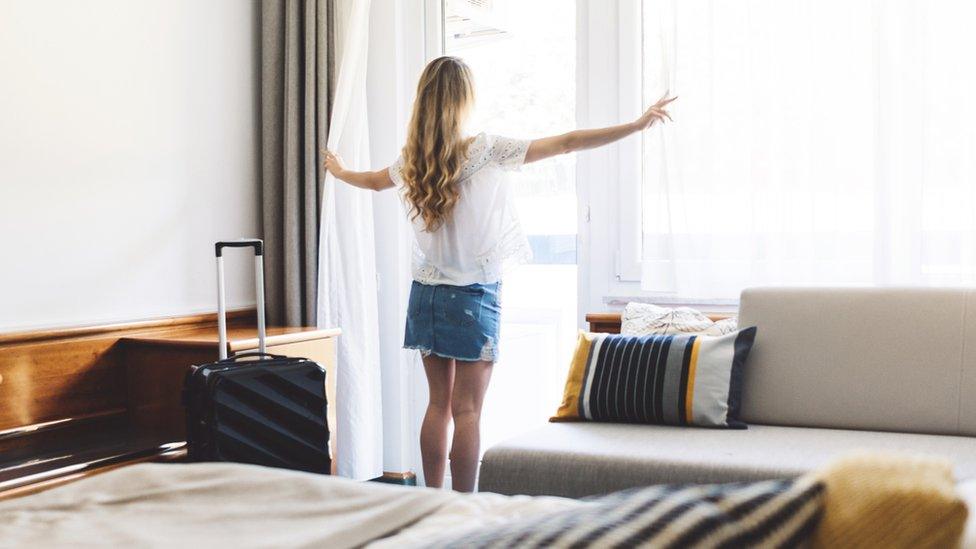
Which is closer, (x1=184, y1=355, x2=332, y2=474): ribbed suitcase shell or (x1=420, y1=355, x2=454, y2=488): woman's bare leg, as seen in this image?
(x1=184, y1=355, x2=332, y2=474): ribbed suitcase shell

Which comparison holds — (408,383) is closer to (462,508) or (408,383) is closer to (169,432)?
(169,432)

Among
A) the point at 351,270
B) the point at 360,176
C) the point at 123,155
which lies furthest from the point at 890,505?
the point at 351,270

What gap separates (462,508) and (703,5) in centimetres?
→ 248

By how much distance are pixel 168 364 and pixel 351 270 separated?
0.85 meters

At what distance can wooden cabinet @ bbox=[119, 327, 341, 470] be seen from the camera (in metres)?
3.14

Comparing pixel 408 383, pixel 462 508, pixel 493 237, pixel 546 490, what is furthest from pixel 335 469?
pixel 462 508

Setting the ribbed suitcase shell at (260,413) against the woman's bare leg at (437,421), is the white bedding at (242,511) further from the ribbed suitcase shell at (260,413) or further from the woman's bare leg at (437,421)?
the woman's bare leg at (437,421)

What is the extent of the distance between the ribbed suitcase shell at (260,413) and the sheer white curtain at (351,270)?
0.70 m

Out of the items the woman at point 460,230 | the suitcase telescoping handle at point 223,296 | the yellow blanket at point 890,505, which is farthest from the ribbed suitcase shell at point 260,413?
the yellow blanket at point 890,505

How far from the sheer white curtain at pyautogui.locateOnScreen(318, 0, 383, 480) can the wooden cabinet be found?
1.15 feet

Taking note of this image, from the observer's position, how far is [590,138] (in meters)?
2.91

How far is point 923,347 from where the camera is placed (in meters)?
2.59

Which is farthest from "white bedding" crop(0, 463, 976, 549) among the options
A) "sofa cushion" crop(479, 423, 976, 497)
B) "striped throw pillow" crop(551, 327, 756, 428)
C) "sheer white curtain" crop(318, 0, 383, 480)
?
"sheer white curtain" crop(318, 0, 383, 480)

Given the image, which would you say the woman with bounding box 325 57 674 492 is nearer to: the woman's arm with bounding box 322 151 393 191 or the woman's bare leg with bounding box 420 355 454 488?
the woman's bare leg with bounding box 420 355 454 488
